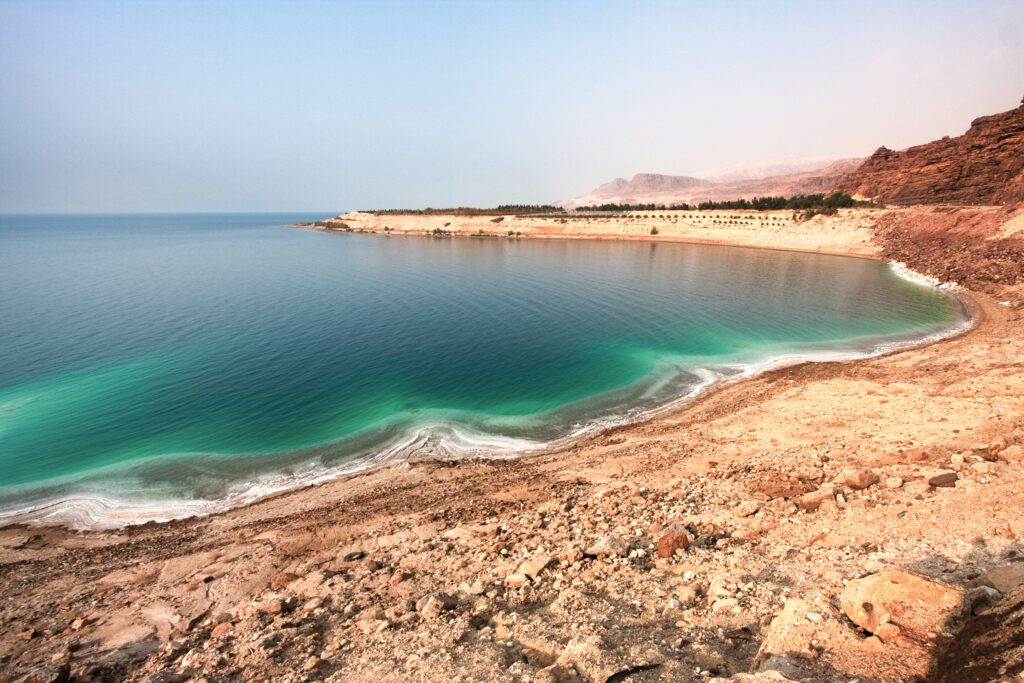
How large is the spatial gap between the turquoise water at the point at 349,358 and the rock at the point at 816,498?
27.6ft

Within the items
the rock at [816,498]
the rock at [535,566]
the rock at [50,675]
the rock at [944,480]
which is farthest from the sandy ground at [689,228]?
the rock at [50,675]

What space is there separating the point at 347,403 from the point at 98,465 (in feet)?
27.6

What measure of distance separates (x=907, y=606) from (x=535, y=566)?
207 inches

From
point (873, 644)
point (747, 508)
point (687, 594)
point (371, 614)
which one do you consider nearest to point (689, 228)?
point (747, 508)

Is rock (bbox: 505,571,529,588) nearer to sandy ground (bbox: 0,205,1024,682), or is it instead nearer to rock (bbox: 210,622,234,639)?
sandy ground (bbox: 0,205,1024,682)

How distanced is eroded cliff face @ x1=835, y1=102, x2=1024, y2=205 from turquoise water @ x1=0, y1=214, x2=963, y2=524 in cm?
2971

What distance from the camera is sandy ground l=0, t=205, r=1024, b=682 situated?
560 cm

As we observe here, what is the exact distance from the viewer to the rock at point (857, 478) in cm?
931

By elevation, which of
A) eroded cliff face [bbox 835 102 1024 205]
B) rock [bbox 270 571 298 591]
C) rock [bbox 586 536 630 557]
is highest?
eroded cliff face [bbox 835 102 1024 205]

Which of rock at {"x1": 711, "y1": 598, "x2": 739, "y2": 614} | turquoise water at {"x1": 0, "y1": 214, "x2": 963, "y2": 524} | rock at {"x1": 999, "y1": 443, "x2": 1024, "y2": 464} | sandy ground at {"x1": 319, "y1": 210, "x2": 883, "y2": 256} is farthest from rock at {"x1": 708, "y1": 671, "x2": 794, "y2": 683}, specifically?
sandy ground at {"x1": 319, "y1": 210, "x2": 883, "y2": 256}

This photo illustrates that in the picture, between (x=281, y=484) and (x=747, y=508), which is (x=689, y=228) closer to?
(x=747, y=508)

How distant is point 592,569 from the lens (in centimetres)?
793

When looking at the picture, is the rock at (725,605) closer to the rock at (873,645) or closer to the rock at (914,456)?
the rock at (873,645)

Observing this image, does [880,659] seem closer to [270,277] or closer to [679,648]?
[679,648]
